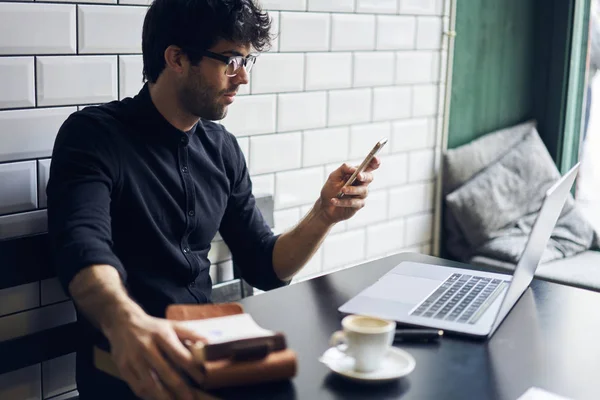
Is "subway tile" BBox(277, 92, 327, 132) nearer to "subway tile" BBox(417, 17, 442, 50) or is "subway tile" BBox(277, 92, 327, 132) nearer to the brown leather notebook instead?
"subway tile" BBox(417, 17, 442, 50)

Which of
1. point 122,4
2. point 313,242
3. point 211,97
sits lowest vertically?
point 313,242

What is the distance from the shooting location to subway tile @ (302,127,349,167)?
8.53ft

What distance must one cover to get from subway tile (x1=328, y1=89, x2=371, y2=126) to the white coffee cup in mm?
1412

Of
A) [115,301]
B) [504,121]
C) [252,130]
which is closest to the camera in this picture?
[115,301]

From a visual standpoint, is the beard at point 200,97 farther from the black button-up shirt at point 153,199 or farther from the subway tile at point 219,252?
the subway tile at point 219,252

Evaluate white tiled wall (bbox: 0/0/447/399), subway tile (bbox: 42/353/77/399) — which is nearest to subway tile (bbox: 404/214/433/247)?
white tiled wall (bbox: 0/0/447/399)

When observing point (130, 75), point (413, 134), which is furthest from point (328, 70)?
point (130, 75)

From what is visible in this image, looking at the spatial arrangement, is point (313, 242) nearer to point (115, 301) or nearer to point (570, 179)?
point (570, 179)

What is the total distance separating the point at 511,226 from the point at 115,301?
2.13m

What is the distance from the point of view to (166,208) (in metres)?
1.84

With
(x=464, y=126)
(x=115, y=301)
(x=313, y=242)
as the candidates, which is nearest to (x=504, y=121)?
(x=464, y=126)

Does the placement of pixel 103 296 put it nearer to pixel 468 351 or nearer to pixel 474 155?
pixel 468 351

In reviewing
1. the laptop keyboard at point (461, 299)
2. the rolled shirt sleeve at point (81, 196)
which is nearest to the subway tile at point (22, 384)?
the rolled shirt sleeve at point (81, 196)

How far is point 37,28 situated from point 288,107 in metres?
0.89
